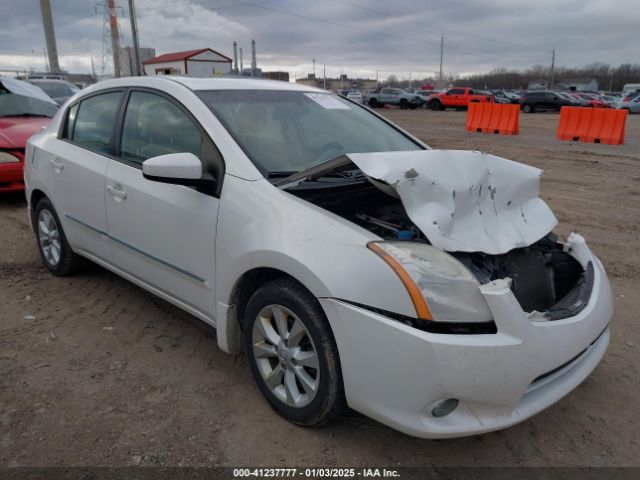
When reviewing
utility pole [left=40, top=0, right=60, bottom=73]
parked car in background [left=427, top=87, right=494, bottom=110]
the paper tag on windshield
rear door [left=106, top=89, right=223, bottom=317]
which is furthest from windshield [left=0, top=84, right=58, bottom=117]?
parked car in background [left=427, top=87, right=494, bottom=110]

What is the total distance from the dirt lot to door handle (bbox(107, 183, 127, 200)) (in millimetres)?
915

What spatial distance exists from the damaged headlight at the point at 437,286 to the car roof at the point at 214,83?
67.3 inches

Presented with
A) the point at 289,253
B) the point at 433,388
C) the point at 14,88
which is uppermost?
the point at 14,88

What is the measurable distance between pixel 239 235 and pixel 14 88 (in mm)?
7825

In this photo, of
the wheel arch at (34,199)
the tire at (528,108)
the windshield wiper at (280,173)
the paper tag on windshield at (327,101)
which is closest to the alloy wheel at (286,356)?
the windshield wiper at (280,173)

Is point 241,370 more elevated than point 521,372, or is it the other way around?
point 521,372

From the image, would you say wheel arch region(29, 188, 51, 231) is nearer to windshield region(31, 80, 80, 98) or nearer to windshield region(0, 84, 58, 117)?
windshield region(0, 84, 58, 117)

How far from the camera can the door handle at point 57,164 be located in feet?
13.1

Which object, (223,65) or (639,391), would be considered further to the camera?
(223,65)

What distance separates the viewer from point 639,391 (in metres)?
2.92

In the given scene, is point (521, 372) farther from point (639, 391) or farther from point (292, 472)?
point (639, 391)

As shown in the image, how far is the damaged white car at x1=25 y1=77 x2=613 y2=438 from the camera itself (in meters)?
2.07

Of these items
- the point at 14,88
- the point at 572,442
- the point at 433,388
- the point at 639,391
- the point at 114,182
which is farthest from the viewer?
the point at 14,88

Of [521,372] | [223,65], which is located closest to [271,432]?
[521,372]
